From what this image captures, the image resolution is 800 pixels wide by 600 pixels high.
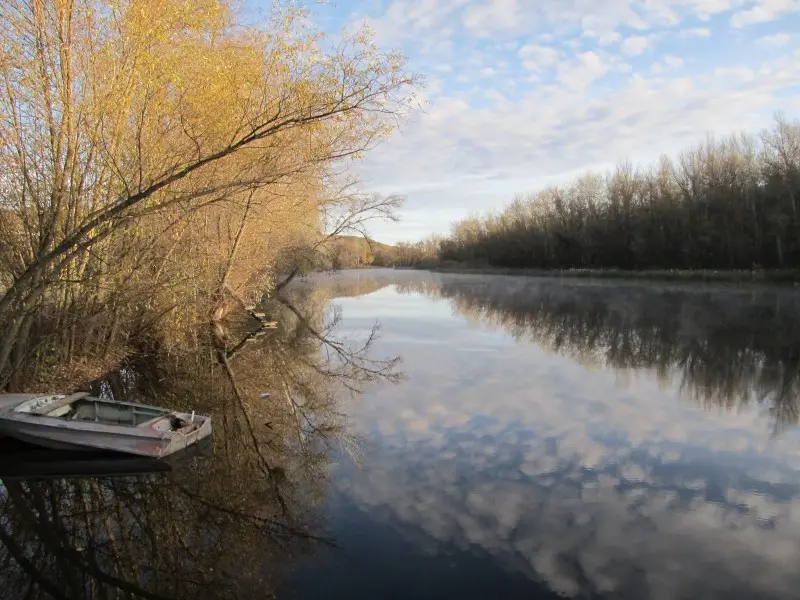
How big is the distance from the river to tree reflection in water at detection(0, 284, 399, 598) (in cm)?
3

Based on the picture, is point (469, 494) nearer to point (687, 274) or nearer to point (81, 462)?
point (81, 462)

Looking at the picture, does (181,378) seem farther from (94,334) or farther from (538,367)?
(538,367)

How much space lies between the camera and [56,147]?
927cm

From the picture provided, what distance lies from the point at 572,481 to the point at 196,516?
14.2ft

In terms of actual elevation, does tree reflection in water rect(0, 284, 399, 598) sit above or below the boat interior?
below

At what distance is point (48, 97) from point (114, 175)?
Result: 1.45 m

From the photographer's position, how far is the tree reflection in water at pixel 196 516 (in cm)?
508

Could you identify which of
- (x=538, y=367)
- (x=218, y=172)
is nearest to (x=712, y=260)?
(x=538, y=367)

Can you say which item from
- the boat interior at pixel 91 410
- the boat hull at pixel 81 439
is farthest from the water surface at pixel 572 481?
the boat interior at pixel 91 410

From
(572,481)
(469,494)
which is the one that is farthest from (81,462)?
(572,481)

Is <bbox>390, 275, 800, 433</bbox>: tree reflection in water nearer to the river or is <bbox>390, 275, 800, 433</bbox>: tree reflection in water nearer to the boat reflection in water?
the river

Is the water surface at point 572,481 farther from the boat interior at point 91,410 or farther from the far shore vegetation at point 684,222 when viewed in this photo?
the far shore vegetation at point 684,222

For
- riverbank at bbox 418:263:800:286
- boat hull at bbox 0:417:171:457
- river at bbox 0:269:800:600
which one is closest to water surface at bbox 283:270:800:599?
river at bbox 0:269:800:600

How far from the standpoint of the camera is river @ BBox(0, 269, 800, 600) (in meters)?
5.07
